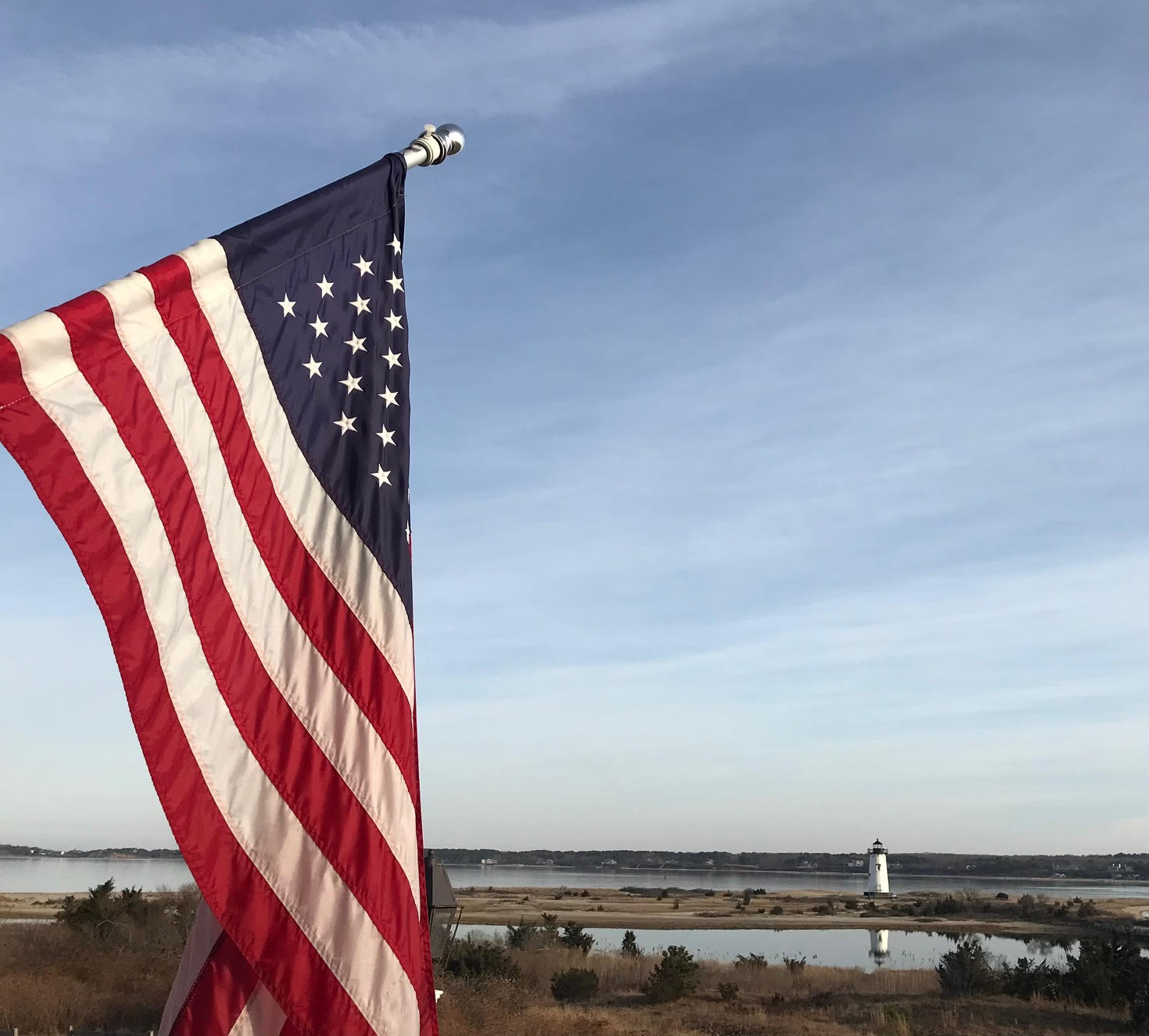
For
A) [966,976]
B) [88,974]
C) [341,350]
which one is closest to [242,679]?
[341,350]

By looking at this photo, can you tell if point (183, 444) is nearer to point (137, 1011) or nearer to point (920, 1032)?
point (137, 1011)

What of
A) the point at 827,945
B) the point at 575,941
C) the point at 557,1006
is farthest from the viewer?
the point at 827,945

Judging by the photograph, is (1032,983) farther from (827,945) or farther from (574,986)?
(827,945)

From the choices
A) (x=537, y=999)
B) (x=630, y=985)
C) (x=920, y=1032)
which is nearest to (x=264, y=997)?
(x=920, y=1032)

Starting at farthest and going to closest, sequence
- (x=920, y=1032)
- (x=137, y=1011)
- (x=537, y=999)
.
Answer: (x=537, y=999)
(x=920, y=1032)
(x=137, y=1011)

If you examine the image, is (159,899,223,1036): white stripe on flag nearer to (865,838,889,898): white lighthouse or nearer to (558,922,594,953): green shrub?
(558,922,594,953): green shrub

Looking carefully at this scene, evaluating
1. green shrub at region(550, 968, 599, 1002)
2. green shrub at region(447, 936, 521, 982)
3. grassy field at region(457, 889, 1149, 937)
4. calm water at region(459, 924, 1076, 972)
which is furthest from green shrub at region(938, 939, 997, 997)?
grassy field at region(457, 889, 1149, 937)
